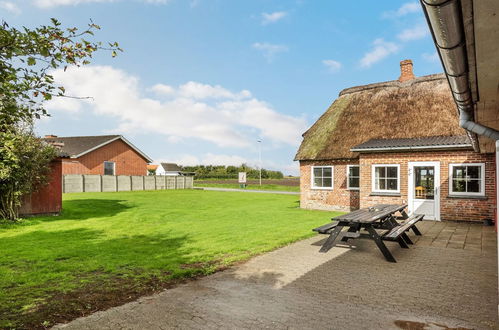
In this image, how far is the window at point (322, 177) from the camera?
56.3ft

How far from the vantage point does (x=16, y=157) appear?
12469mm

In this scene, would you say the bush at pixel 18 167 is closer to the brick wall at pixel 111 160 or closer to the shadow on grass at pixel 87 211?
the shadow on grass at pixel 87 211

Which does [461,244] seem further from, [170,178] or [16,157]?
[170,178]

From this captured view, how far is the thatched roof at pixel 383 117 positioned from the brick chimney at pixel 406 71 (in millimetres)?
350

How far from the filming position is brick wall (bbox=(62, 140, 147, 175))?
34.9 m

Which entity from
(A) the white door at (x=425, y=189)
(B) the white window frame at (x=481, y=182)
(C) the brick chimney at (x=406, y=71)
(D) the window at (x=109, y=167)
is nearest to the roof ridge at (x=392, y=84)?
(C) the brick chimney at (x=406, y=71)

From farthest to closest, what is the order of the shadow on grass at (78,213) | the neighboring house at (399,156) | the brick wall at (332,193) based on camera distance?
the brick wall at (332,193) < the shadow on grass at (78,213) < the neighboring house at (399,156)

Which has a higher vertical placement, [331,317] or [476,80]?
[476,80]

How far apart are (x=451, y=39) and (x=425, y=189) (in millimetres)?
12989

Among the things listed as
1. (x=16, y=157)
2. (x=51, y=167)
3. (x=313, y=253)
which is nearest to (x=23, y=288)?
(x=313, y=253)

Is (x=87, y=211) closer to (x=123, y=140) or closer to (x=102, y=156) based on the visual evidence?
(x=102, y=156)

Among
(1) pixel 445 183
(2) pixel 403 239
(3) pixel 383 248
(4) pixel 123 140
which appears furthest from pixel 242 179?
(3) pixel 383 248

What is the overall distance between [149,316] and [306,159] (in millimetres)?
14564

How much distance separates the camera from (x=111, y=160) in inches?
1508
